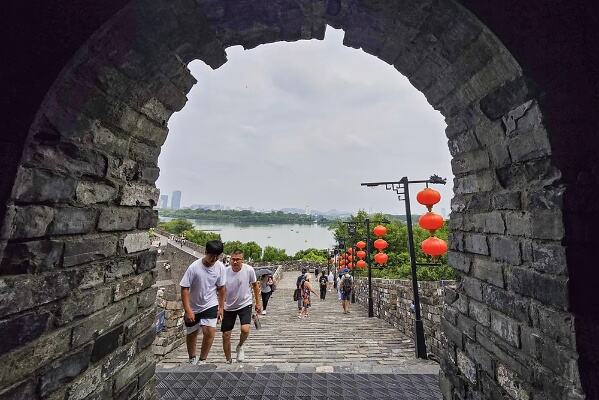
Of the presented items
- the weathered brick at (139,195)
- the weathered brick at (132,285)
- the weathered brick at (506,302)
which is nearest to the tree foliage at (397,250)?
the weathered brick at (506,302)

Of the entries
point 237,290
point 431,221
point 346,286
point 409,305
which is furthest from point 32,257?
point 346,286

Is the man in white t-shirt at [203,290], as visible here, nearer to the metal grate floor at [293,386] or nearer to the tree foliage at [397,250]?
the metal grate floor at [293,386]

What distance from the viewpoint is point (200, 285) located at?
420 cm

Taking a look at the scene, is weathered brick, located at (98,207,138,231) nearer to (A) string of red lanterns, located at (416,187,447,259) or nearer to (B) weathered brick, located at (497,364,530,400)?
(B) weathered brick, located at (497,364,530,400)

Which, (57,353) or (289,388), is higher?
(57,353)

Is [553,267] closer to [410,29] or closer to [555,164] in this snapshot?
[555,164]

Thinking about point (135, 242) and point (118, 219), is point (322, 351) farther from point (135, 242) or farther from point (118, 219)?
point (118, 219)

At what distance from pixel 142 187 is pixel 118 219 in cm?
38

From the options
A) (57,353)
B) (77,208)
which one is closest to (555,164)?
(77,208)

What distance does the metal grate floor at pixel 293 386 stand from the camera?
376cm

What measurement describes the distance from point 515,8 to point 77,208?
2.90 metres

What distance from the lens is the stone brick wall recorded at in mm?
5883

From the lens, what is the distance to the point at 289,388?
395 centimetres

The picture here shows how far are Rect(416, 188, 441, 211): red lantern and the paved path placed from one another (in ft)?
9.11
